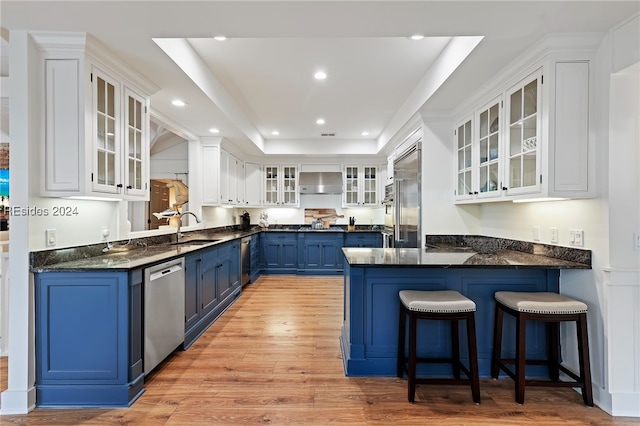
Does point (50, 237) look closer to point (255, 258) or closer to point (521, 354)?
point (521, 354)

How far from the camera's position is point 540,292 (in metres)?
2.41

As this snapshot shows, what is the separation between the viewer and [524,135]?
2432mm

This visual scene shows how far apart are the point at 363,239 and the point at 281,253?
1679 millimetres

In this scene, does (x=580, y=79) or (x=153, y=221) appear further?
(x=153, y=221)

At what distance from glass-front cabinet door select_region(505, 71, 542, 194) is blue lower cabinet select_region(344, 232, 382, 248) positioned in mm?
3781

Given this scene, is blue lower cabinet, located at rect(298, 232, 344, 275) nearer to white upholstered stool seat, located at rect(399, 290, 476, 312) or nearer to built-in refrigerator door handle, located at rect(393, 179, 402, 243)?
built-in refrigerator door handle, located at rect(393, 179, 402, 243)

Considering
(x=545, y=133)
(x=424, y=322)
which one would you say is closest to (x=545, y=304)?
(x=424, y=322)

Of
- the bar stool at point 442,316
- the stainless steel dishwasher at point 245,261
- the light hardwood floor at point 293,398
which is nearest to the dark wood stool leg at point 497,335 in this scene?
the light hardwood floor at point 293,398

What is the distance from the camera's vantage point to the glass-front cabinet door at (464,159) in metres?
3.36

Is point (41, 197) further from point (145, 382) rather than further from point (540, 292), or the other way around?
point (540, 292)

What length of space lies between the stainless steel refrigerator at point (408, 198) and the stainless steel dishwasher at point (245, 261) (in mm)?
2360

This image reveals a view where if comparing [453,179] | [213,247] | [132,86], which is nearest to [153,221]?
[213,247]

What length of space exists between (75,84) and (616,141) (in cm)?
359

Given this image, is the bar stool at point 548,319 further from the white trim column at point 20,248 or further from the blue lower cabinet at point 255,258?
the blue lower cabinet at point 255,258
